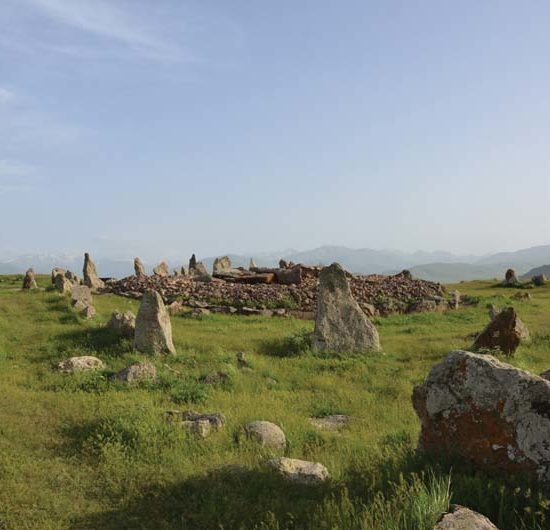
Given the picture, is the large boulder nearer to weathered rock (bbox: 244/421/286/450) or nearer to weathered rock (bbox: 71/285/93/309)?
weathered rock (bbox: 244/421/286/450)

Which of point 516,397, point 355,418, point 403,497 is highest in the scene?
point 516,397

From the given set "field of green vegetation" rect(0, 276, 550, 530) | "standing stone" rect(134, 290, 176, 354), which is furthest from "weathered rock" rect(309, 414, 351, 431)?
"standing stone" rect(134, 290, 176, 354)

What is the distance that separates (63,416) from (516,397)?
1001 centimetres

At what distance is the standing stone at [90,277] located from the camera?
135 ft

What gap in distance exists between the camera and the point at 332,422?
13445mm

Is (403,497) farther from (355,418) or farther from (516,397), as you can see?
(355,418)

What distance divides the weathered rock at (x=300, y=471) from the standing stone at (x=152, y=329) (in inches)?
434

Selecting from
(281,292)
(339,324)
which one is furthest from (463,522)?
(281,292)

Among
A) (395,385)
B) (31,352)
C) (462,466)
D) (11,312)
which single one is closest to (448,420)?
(462,466)

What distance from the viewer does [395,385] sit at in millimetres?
16875

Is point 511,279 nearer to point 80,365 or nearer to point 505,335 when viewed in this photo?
point 505,335

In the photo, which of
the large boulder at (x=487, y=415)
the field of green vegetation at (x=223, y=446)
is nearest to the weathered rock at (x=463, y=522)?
the field of green vegetation at (x=223, y=446)

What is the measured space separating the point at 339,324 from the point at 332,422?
860 centimetres

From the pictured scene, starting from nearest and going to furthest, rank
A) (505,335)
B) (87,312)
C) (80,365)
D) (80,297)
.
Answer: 1. (80,365)
2. (505,335)
3. (87,312)
4. (80,297)
